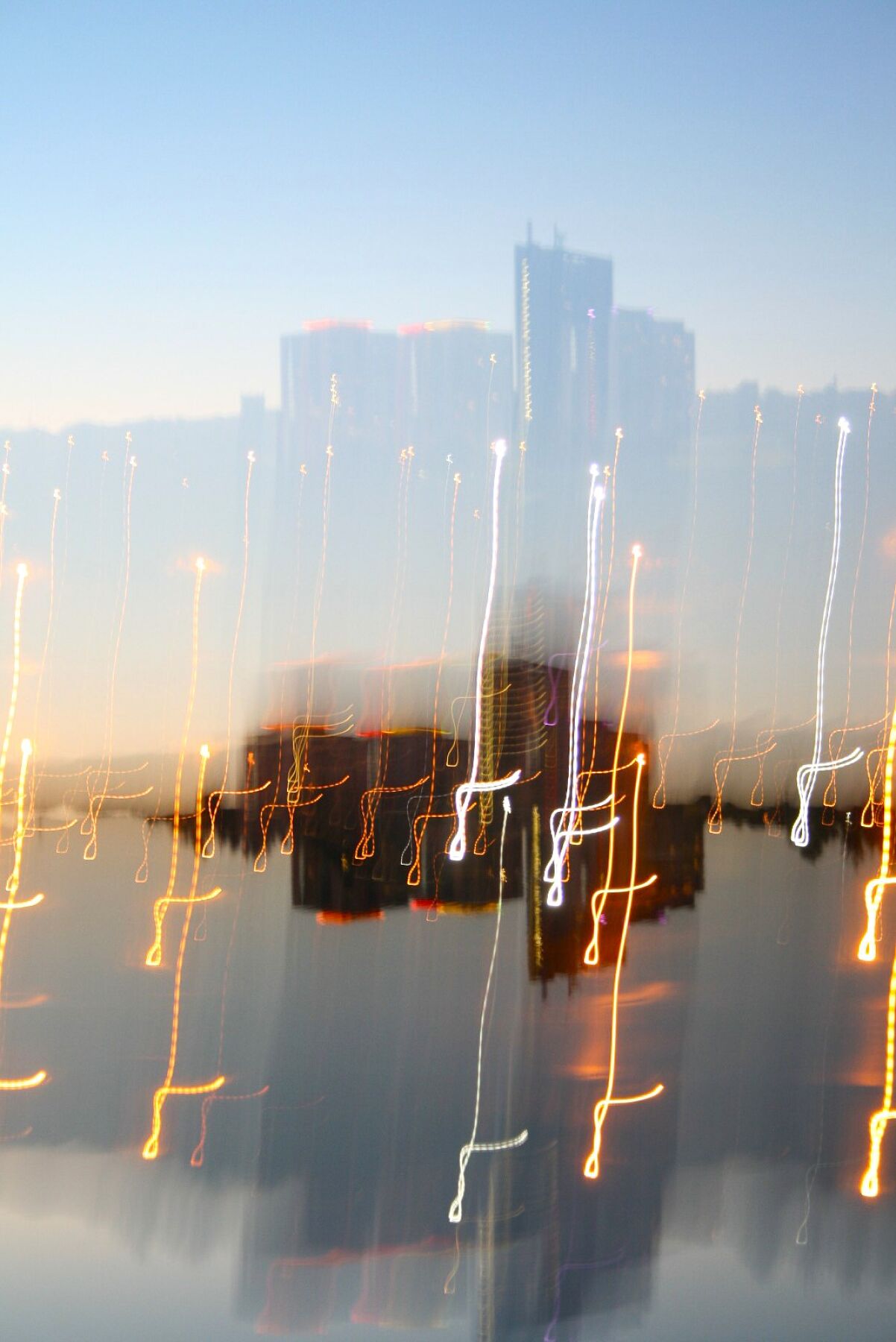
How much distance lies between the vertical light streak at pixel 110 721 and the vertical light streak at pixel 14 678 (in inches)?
8.3

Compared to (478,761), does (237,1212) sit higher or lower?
lower

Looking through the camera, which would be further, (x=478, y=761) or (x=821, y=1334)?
(x=478, y=761)

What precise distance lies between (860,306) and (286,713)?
166 centimetres

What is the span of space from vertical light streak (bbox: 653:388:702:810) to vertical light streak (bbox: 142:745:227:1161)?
109 cm

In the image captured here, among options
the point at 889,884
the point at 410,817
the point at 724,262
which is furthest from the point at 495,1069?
the point at 724,262

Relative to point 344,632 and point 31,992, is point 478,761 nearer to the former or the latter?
point 344,632

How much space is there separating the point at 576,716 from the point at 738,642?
1.37 ft

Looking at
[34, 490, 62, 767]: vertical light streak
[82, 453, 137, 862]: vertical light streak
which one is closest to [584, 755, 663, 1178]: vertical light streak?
[82, 453, 137, 862]: vertical light streak

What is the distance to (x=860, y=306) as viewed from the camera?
2441 mm

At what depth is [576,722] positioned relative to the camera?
7.97 feet

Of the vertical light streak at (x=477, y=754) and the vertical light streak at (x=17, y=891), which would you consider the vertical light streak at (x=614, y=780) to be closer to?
the vertical light streak at (x=477, y=754)

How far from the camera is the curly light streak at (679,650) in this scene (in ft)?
7.80

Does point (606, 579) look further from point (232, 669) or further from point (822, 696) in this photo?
point (232, 669)

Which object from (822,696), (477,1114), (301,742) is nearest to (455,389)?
(301,742)
